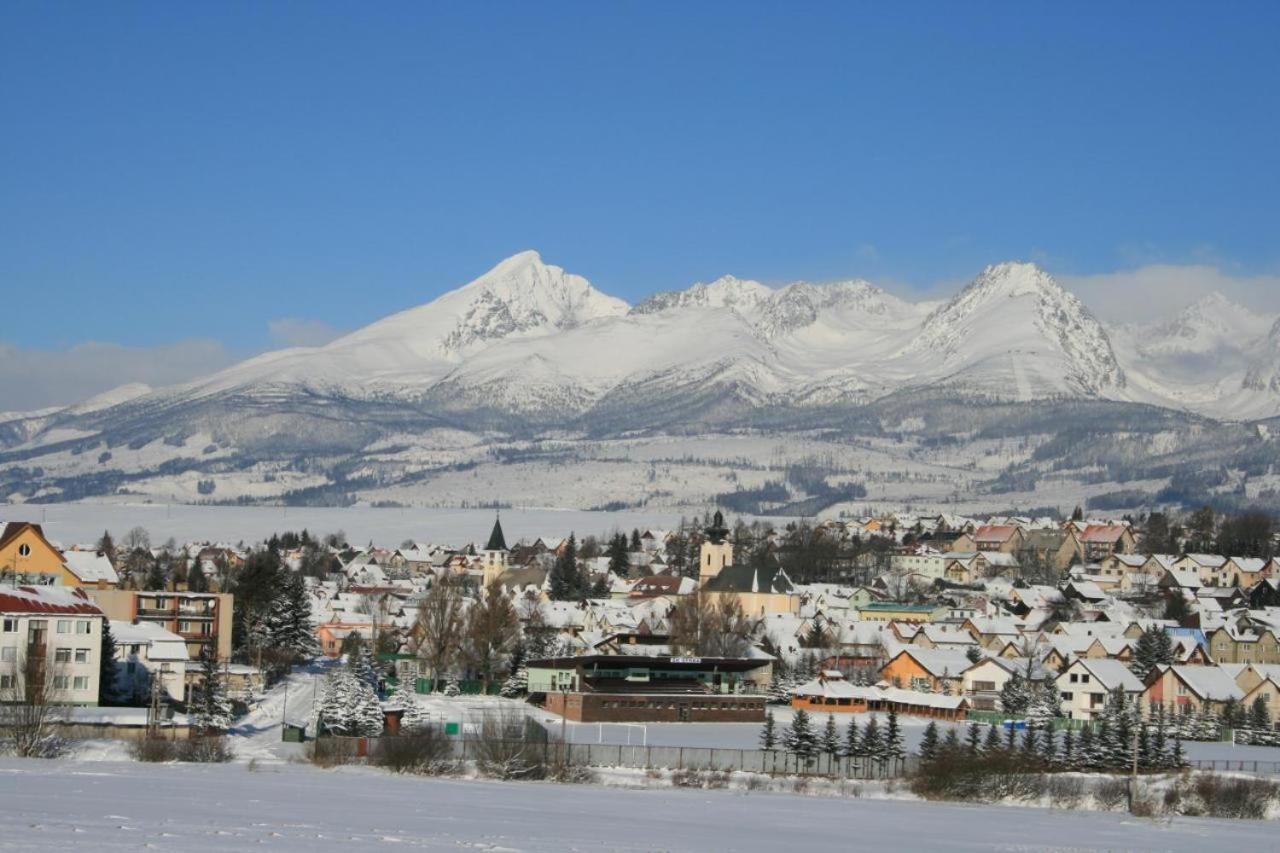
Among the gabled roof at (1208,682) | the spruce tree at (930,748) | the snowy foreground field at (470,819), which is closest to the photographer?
the snowy foreground field at (470,819)

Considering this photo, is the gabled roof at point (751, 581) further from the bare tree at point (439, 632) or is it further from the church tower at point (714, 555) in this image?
the bare tree at point (439, 632)

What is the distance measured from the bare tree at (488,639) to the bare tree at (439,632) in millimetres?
583

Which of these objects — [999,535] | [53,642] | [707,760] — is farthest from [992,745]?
[999,535]

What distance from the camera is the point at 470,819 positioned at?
33.8m

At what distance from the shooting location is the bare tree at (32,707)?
4406 centimetres

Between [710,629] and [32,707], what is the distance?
170 feet

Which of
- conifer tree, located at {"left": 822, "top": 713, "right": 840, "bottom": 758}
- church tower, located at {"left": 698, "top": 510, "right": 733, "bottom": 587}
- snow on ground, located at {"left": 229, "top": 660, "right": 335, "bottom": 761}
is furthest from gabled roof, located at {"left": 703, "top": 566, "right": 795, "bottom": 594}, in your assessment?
conifer tree, located at {"left": 822, "top": 713, "right": 840, "bottom": 758}

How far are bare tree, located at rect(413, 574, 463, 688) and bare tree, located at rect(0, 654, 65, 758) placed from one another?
32.0 metres

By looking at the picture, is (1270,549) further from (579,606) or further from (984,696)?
(984,696)

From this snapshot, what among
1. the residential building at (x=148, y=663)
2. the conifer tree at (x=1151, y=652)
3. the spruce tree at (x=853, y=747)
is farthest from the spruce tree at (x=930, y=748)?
the conifer tree at (x=1151, y=652)

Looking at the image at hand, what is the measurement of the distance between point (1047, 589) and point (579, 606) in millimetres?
38325

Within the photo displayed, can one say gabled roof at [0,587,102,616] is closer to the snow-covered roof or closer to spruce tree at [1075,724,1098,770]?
spruce tree at [1075,724,1098,770]

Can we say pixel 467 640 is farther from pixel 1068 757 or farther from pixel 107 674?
pixel 1068 757

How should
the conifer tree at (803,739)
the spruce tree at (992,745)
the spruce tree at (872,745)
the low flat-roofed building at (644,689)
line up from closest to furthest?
the spruce tree at (992,745) → the spruce tree at (872,745) → the conifer tree at (803,739) → the low flat-roofed building at (644,689)
